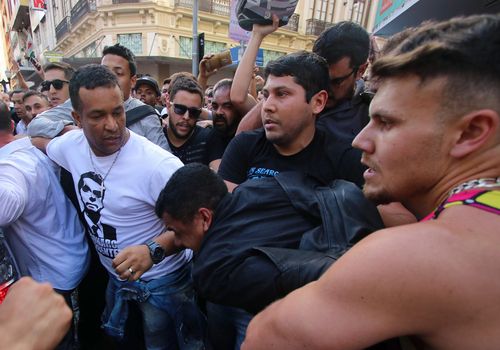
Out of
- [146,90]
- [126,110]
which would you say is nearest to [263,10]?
[126,110]

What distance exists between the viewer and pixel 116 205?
1807mm

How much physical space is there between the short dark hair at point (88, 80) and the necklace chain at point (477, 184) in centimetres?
205

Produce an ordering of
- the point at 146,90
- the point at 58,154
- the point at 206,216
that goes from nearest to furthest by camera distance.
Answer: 1. the point at 206,216
2. the point at 58,154
3. the point at 146,90

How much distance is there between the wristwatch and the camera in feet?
5.41

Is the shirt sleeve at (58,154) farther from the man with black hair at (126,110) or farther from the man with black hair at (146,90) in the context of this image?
the man with black hair at (146,90)

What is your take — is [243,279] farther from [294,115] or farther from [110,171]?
→ [110,171]

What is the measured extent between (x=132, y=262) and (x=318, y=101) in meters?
1.51

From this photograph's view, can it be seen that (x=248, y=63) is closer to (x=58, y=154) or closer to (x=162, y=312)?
(x=58, y=154)

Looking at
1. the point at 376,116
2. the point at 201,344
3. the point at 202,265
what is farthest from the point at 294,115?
the point at 201,344

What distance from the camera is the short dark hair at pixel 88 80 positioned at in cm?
193

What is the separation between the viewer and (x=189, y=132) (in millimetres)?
2867

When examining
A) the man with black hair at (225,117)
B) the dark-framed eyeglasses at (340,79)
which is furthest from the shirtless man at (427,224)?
the man with black hair at (225,117)

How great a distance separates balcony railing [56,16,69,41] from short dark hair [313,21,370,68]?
92.9ft

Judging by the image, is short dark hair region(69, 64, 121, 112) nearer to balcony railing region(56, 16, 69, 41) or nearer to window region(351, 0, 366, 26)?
window region(351, 0, 366, 26)
